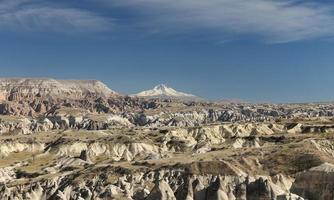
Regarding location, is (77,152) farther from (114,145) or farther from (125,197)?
(125,197)

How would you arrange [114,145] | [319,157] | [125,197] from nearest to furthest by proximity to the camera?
[125,197]
[319,157]
[114,145]

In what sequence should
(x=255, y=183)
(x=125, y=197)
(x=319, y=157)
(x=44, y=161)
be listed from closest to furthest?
(x=255, y=183) < (x=125, y=197) < (x=319, y=157) < (x=44, y=161)

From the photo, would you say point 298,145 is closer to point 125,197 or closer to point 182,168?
point 182,168

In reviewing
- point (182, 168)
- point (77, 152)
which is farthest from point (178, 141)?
point (182, 168)

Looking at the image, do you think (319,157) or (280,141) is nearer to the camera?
(319,157)

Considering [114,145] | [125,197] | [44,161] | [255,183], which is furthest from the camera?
[114,145]

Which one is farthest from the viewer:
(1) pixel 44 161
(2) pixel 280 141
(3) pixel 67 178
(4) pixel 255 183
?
(1) pixel 44 161

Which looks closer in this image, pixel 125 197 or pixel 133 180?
pixel 125 197

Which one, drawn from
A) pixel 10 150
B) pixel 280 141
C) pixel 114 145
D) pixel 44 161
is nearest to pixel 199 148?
pixel 280 141
